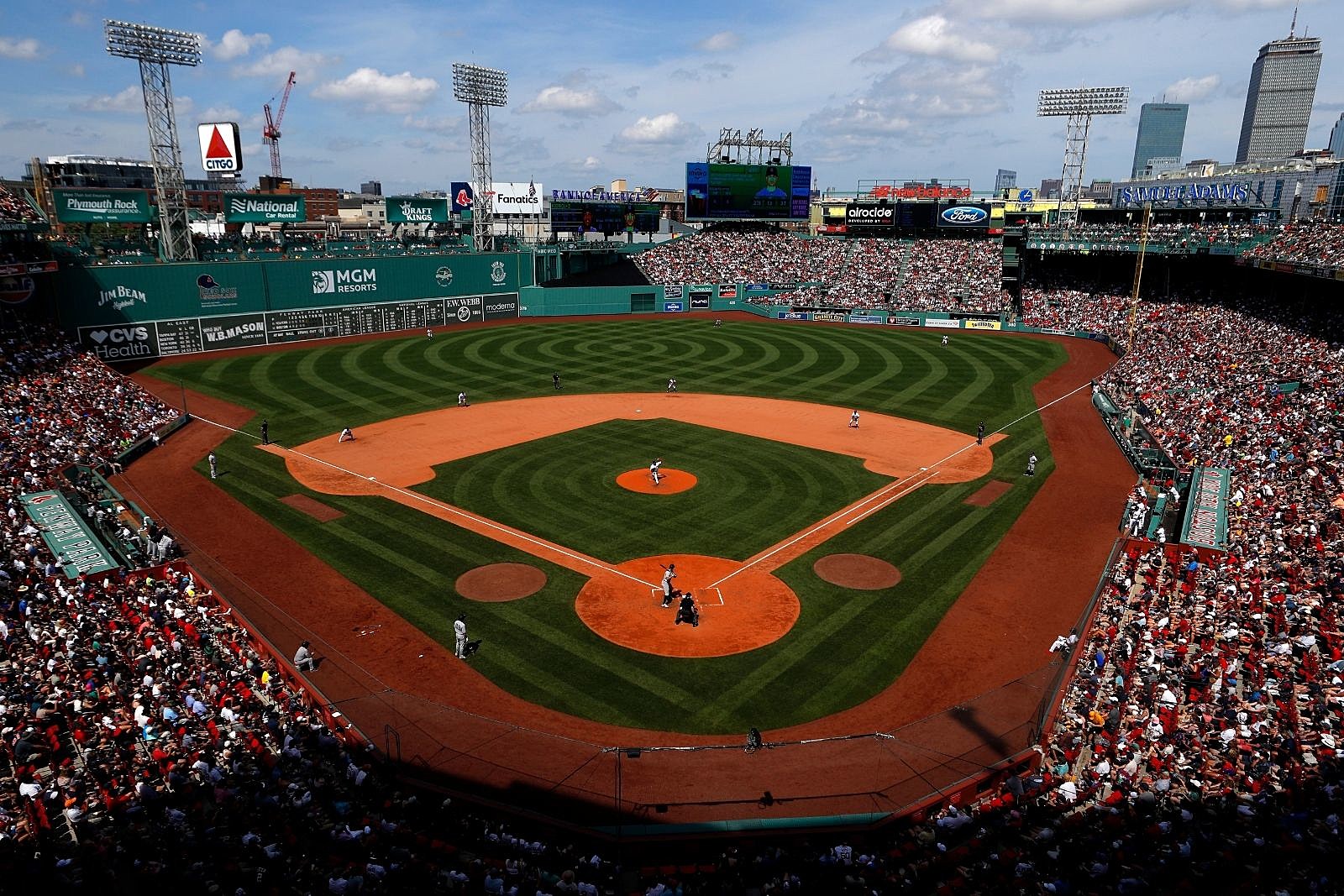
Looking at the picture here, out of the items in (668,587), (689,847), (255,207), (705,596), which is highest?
(255,207)

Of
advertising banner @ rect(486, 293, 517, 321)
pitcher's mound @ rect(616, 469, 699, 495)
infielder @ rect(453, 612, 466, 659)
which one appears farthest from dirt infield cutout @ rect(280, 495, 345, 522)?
advertising banner @ rect(486, 293, 517, 321)

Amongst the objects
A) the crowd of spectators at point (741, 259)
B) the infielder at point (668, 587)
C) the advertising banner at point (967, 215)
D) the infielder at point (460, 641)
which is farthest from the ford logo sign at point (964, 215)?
the infielder at point (460, 641)

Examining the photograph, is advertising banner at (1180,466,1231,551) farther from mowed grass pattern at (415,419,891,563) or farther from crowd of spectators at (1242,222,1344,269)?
crowd of spectators at (1242,222,1344,269)

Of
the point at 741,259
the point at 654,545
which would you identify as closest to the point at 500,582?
the point at 654,545

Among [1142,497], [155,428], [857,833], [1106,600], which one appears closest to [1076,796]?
[857,833]

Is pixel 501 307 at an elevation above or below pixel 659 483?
above

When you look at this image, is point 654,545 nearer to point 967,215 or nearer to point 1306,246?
point 1306,246

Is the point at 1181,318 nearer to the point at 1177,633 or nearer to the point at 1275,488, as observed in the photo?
the point at 1275,488

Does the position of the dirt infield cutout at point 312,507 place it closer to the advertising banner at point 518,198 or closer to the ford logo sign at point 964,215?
the advertising banner at point 518,198
